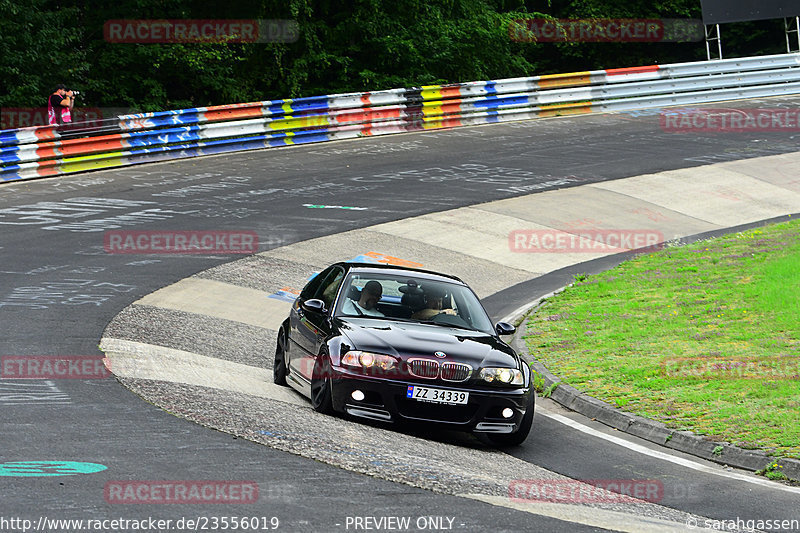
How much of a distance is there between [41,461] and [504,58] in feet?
102

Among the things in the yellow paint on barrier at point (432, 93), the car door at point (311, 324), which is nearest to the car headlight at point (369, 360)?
the car door at point (311, 324)

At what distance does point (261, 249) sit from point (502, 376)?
31.2 feet

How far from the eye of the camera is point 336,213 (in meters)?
20.8

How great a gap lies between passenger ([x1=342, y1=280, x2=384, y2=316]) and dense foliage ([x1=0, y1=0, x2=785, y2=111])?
2073 cm

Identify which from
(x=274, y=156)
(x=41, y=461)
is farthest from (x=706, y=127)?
(x=41, y=461)

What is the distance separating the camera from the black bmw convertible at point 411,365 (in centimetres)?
912

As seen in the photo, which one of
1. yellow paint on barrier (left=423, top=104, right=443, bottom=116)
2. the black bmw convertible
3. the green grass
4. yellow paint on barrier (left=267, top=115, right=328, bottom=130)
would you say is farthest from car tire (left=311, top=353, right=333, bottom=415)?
yellow paint on barrier (left=423, top=104, right=443, bottom=116)

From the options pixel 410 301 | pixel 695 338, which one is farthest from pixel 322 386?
pixel 695 338

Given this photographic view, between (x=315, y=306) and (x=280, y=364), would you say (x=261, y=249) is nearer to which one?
(x=280, y=364)

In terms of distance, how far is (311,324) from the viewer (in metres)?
10.5

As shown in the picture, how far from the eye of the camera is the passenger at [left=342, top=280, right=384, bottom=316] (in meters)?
10.4

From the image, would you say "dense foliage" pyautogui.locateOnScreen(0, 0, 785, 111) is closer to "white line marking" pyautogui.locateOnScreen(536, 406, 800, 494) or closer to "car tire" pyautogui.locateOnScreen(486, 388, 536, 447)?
"white line marking" pyautogui.locateOnScreen(536, 406, 800, 494)

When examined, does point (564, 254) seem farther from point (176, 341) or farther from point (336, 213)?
point (176, 341)

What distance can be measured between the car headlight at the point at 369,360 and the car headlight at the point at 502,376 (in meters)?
0.81
